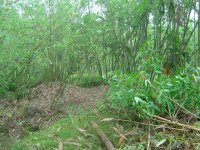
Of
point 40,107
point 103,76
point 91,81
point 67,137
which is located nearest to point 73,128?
point 67,137

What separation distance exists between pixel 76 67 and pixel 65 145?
256 centimetres

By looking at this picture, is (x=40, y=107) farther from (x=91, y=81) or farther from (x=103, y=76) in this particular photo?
(x=91, y=81)

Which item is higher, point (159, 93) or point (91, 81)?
point (159, 93)

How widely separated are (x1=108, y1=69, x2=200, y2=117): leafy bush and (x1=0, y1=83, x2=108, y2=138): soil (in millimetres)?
1638

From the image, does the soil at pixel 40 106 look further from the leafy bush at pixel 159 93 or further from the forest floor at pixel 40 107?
the leafy bush at pixel 159 93

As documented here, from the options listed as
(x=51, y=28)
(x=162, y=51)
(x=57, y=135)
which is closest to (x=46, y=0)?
(x=51, y=28)

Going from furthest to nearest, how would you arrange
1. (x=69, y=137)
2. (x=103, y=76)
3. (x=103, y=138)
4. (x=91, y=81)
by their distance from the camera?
(x=91, y=81) → (x=103, y=76) → (x=69, y=137) → (x=103, y=138)

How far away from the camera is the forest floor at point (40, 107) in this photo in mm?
4762

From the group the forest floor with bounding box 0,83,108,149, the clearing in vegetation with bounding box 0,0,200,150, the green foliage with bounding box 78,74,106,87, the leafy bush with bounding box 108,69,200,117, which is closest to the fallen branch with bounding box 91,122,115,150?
the clearing in vegetation with bounding box 0,0,200,150

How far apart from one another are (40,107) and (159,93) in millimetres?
→ 2712

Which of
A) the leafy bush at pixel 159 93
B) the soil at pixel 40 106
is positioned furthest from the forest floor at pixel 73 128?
the leafy bush at pixel 159 93

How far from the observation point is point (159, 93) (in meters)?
3.38

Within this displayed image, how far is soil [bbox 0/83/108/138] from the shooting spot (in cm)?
478

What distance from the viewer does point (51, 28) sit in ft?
→ 19.0
